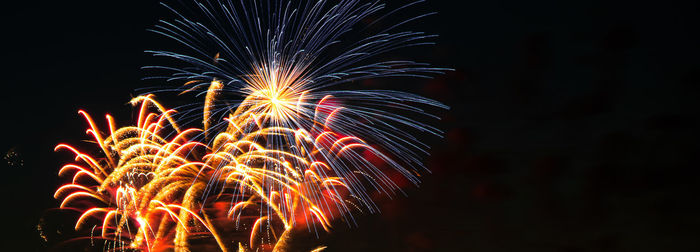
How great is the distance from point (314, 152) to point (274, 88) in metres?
1.43

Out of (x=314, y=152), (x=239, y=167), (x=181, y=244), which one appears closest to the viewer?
(x=314, y=152)

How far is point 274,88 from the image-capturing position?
27.9 ft

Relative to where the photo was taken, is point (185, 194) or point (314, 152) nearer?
point (314, 152)

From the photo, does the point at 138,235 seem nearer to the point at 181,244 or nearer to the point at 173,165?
the point at 181,244

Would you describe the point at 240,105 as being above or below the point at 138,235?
above

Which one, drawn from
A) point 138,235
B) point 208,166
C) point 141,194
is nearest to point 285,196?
point 208,166

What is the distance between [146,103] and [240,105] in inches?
80.7

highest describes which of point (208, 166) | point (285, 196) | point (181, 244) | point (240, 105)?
point (240, 105)

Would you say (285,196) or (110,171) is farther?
(110,171)

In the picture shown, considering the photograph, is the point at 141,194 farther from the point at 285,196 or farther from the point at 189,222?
the point at 285,196

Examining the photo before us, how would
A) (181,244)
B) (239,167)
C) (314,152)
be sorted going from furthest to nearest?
(181,244), (239,167), (314,152)

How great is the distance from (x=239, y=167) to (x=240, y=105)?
48.7 inches

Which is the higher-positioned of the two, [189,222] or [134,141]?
[134,141]

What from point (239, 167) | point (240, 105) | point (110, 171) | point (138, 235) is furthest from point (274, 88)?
point (138, 235)
